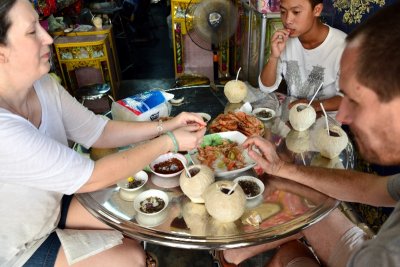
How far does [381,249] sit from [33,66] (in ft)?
4.79

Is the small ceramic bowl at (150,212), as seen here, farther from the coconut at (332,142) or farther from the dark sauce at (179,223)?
the coconut at (332,142)

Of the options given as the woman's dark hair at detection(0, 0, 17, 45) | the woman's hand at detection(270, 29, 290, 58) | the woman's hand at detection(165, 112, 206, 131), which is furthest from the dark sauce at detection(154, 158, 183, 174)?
the woman's hand at detection(270, 29, 290, 58)

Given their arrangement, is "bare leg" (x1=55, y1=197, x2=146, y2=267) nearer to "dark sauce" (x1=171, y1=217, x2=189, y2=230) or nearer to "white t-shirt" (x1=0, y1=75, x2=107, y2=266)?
"white t-shirt" (x1=0, y1=75, x2=107, y2=266)

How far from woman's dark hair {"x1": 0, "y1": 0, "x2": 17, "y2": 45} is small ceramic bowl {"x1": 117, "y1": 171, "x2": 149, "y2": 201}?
0.78 meters

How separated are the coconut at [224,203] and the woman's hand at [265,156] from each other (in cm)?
28

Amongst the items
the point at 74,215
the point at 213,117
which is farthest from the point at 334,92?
the point at 74,215

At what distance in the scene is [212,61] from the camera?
203 inches

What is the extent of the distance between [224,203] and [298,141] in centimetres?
80

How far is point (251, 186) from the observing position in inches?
57.2

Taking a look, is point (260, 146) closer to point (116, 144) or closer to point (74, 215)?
point (116, 144)

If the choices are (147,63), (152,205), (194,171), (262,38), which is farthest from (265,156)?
(147,63)

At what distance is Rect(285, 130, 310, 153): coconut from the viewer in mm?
1772

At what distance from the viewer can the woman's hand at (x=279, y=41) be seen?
2.28 m

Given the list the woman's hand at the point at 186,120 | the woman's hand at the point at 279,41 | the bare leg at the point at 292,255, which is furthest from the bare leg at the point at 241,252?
the woman's hand at the point at 279,41
